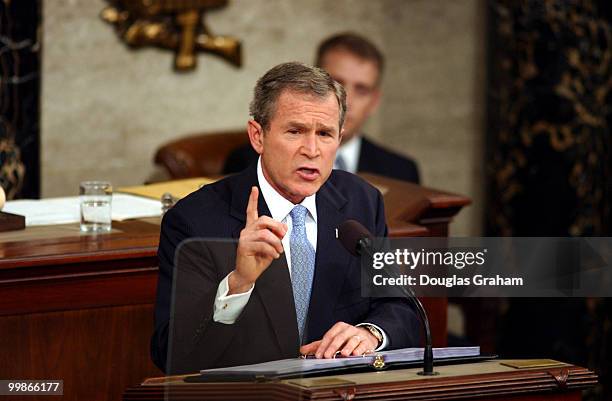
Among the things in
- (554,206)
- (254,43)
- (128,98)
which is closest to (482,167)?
(554,206)

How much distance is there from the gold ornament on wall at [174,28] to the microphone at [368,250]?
363cm

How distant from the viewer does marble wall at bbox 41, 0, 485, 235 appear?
20.1 feet

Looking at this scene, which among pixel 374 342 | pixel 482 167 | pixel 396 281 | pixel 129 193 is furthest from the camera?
pixel 482 167

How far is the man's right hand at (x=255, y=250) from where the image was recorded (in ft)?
8.76

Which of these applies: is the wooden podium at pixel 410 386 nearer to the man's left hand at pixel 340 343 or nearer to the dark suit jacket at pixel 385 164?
the man's left hand at pixel 340 343

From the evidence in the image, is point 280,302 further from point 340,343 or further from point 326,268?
point 326,268

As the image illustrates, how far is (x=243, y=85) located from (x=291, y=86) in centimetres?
359

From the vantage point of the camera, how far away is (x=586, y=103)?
6.13 meters

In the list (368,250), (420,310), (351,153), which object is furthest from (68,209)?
(351,153)

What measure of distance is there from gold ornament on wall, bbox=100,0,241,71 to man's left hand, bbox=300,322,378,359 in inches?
138

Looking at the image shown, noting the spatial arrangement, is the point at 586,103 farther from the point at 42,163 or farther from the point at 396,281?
the point at 396,281

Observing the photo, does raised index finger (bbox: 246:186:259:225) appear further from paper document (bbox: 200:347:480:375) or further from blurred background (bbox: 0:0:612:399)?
blurred background (bbox: 0:0:612:399)

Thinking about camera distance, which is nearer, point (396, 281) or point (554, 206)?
point (396, 281)

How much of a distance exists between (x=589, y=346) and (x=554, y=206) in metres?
0.70
